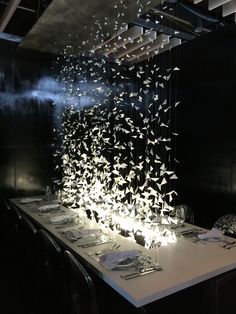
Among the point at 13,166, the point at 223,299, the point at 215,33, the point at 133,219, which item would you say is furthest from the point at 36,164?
the point at 223,299

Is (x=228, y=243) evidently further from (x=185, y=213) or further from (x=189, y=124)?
(x=189, y=124)

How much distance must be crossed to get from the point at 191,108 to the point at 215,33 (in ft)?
3.40

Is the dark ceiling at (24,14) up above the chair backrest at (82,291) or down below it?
above

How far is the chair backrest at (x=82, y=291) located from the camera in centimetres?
165

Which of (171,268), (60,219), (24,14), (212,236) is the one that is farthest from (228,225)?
(24,14)

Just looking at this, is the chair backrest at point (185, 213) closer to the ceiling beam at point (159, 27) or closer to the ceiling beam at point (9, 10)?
the ceiling beam at point (159, 27)

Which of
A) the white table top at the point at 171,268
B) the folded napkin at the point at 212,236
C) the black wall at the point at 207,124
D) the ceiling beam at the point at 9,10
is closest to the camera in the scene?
the white table top at the point at 171,268

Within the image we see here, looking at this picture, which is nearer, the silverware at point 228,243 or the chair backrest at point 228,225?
the silverware at point 228,243

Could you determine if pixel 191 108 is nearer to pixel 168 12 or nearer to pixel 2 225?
pixel 168 12

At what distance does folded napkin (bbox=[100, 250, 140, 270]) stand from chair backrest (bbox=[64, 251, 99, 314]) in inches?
8.1

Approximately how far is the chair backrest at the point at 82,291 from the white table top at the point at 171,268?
14cm

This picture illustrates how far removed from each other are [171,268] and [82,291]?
58 cm

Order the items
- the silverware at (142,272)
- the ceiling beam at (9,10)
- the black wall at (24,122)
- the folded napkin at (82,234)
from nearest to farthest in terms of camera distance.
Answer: the silverware at (142,272) < the folded napkin at (82,234) < the ceiling beam at (9,10) < the black wall at (24,122)

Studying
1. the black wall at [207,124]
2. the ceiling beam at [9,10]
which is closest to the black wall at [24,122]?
the ceiling beam at [9,10]
